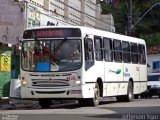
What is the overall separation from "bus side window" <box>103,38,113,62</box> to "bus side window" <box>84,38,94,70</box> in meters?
1.84

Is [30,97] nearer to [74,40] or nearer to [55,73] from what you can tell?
[55,73]

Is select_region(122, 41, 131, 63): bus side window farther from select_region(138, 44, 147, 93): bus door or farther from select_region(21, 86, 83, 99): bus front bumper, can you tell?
select_region(21, 86, 83, 99): bus front bumper

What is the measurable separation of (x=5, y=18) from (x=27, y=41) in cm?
987

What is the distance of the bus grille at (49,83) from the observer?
21.1m

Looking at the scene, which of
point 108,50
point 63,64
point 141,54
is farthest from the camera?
point 141,54

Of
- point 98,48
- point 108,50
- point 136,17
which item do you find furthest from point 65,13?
point 136,17

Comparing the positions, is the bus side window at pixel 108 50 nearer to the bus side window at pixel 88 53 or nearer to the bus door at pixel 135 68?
the bus side window at pixel 88 53

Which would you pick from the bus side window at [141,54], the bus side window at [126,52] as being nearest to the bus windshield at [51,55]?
the bus side window at [126,52]

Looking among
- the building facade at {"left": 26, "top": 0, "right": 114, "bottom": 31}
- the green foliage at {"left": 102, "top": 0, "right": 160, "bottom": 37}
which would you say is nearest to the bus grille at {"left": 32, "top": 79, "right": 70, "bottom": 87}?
the building facade at {"left": 26, "top": 0, "right": 114, "bottom": 31}

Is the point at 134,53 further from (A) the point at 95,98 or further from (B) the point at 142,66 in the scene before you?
(A) the point at 95,98

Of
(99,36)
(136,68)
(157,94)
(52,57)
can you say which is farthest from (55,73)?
(157,94)

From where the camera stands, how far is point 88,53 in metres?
21.7

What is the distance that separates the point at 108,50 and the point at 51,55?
3758mm

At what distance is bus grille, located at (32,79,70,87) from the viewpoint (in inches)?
831
